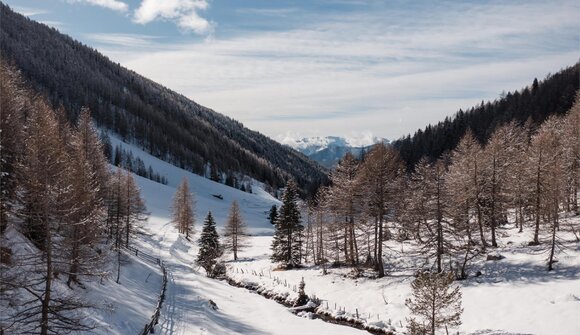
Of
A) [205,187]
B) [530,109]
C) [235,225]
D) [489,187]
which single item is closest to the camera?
[489,187]

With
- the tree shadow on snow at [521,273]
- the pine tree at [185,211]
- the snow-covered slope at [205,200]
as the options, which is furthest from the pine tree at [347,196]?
the snow-covered slope at [205,200]

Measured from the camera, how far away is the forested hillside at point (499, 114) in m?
120

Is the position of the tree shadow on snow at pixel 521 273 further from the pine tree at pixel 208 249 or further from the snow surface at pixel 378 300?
the pine tree at pixel 208 249

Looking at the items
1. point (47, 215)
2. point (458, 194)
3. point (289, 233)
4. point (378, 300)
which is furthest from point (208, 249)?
point (47, 215)

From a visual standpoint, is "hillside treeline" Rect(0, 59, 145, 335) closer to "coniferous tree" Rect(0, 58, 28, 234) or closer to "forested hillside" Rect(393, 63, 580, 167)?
"coniferous tree" Rect(0, 58, 28, 234)

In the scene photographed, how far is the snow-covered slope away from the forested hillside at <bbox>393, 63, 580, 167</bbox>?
54064mm

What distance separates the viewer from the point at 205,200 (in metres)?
149

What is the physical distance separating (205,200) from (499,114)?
103 m

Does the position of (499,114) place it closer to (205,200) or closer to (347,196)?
(205,200)

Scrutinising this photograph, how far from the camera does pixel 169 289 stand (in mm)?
41469

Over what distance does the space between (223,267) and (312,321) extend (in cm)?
2887

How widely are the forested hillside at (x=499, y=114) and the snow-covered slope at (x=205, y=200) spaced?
54.1 m

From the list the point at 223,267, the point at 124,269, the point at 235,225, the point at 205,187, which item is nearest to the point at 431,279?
the point at 124,269

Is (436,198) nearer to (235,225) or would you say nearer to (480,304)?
(480,304)
